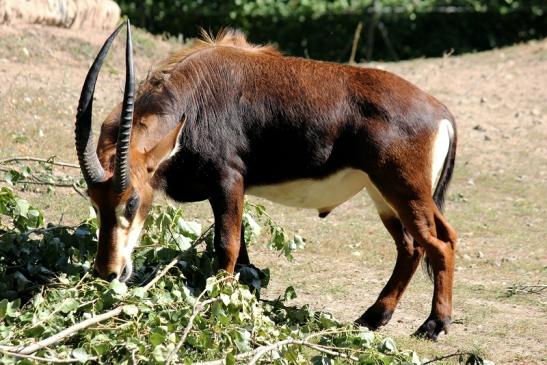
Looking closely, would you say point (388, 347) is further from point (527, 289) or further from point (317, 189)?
point (527, 289)

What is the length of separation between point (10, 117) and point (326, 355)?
274 inches

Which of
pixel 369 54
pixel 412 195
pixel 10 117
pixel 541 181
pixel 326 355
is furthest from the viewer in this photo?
pixel 369 54

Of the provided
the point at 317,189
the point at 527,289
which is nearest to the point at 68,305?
the point at 317,189

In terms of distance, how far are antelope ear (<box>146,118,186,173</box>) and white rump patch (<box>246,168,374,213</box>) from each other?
0.88 m

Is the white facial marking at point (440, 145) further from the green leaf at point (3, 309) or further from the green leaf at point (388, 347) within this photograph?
the green leaf at point (3, 309)

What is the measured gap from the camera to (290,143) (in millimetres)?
8062

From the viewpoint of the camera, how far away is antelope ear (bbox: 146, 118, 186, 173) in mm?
7457

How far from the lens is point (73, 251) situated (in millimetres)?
8016

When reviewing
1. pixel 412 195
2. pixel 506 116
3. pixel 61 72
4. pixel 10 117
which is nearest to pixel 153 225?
pixel 412 195

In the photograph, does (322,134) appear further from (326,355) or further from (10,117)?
(10,117)

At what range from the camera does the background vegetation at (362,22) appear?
20.9m

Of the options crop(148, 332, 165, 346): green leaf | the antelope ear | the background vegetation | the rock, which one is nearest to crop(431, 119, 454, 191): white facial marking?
the antelope ear

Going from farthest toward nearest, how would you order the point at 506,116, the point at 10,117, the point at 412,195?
the point at 506,116
the point at 10,117
the point at 412,195

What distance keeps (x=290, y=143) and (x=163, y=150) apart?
42.3 inches
